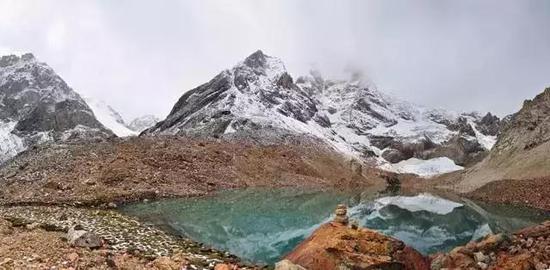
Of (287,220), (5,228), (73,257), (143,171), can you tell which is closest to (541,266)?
(73,257)

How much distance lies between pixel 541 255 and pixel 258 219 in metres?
32.4

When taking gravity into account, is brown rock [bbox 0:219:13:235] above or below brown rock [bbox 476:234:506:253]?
above

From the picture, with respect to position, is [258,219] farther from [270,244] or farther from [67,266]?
[67,266]

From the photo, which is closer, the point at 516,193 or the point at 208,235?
the point at 208,235

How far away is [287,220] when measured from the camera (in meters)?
53.0

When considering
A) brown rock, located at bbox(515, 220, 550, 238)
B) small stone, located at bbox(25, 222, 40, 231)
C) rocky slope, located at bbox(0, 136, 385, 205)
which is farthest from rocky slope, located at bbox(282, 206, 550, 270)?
rocky slope, located at bbox(0, 136, 385, 205)

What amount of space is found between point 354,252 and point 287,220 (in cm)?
3238

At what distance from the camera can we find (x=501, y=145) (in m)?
132

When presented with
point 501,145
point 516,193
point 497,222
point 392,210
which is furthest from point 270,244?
point 501,145

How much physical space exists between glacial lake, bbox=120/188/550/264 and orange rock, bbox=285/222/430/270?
8.60 meters

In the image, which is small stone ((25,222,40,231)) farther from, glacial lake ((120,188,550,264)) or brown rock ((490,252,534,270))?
brown rock ((490,252,534,270))

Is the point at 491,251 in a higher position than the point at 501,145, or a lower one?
lower

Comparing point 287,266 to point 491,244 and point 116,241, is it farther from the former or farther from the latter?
point 116,241

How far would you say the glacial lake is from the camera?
38.0 meters
